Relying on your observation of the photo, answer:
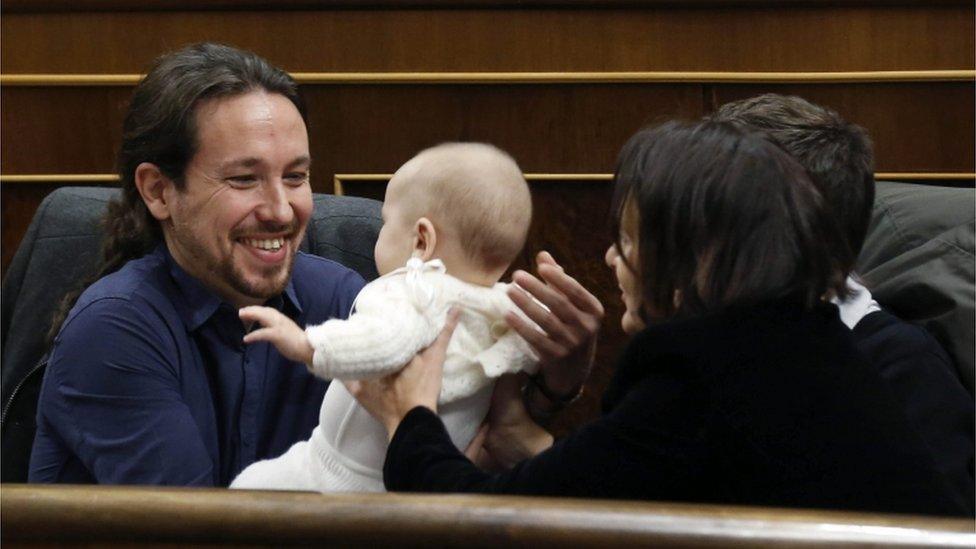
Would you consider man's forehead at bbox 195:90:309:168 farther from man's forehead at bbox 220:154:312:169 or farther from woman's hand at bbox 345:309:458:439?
woman's hand at bbox 345:309:458:439

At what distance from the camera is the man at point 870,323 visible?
131cm

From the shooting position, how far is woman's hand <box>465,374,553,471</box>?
4.73ft

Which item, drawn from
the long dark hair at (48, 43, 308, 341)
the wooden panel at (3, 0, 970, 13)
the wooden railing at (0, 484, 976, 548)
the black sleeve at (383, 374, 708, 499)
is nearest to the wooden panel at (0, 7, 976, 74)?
the wooden panel at (3, 0, 970, 13)

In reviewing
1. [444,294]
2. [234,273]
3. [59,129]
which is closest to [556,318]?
[444,294]

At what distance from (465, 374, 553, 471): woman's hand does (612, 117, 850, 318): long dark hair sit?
0.95ft

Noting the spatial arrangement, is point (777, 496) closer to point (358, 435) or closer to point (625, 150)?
point (625, 150)

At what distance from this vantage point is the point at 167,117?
1.57 m

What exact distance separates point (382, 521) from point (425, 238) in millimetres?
482

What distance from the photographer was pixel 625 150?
124cm

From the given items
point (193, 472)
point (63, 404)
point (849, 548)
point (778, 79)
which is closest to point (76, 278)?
point (63, 404)

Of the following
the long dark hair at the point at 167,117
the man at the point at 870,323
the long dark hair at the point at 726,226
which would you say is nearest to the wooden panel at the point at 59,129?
the long dark hair at the point at 167,117

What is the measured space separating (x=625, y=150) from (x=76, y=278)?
95 centimetres

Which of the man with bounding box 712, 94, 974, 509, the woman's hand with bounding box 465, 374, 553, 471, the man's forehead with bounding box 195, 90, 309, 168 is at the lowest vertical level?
the woman's hand with bounding box 465, 374, 553, 471

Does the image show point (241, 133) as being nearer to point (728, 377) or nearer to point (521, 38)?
point (728, 377)
